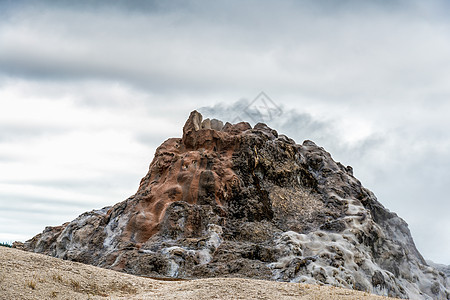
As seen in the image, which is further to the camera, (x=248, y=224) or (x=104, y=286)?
(x=248, y=224)

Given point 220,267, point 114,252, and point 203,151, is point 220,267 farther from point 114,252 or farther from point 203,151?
point 203,151

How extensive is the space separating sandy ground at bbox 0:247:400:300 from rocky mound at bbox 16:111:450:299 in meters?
7.01

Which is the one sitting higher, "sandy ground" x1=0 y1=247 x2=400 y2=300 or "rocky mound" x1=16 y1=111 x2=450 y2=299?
"rocky mound" x1=16 y1=111 x2=450 y2=299

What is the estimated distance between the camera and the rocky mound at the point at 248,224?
1230 inches

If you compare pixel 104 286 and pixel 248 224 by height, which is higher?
pixel 248 224

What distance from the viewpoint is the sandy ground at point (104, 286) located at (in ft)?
63.2

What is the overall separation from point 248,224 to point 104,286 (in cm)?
1558

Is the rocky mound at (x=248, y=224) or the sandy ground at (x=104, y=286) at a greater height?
the rocky mound at (x=248, y=224)

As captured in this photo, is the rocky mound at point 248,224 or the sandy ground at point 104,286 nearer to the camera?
the sandy ground at point 104,286

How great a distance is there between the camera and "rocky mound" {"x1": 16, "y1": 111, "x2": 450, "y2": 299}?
102ft

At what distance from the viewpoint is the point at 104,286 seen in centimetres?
2162

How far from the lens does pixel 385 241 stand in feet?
123

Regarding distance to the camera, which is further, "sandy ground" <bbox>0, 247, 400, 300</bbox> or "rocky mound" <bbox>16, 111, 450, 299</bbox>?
"rocky mound" <bbox>16, 111, 450, 299</bbox>

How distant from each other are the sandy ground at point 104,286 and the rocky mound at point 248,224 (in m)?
7.01
